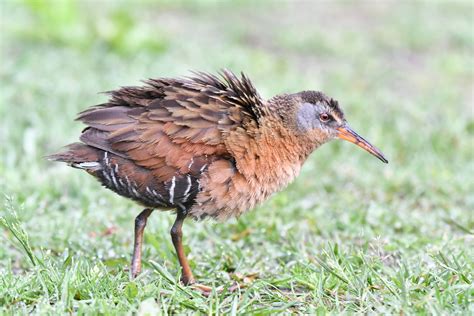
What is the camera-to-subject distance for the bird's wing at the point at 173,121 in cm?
472

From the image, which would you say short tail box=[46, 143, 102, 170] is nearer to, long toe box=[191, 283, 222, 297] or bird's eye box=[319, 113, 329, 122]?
long toe box=[191, 283, 222, 297]

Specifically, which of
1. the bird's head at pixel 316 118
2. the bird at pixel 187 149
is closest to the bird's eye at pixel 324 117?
the bird's head at pixel 316 118

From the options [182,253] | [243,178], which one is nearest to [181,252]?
[182,253]

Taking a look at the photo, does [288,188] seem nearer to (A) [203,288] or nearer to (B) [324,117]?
(B) [324,117]

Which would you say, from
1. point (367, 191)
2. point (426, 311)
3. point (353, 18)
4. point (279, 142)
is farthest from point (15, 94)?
point (353, 18)

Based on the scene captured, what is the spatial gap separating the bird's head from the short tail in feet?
3.92

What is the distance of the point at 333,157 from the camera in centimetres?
813

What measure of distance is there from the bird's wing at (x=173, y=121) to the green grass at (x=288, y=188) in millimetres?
652

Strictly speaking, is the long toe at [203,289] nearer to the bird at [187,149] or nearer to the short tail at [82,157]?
the bird at [187,149]

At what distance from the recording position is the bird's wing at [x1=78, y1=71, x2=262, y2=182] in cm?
472

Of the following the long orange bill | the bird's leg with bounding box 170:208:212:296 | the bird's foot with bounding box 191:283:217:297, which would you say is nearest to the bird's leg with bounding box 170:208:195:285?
the bird's leg with bounding box 170:208:212:296

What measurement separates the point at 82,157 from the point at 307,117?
142cm

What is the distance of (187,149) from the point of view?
186 inches

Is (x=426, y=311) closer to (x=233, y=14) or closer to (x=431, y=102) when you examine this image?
(x=431, y=102)
